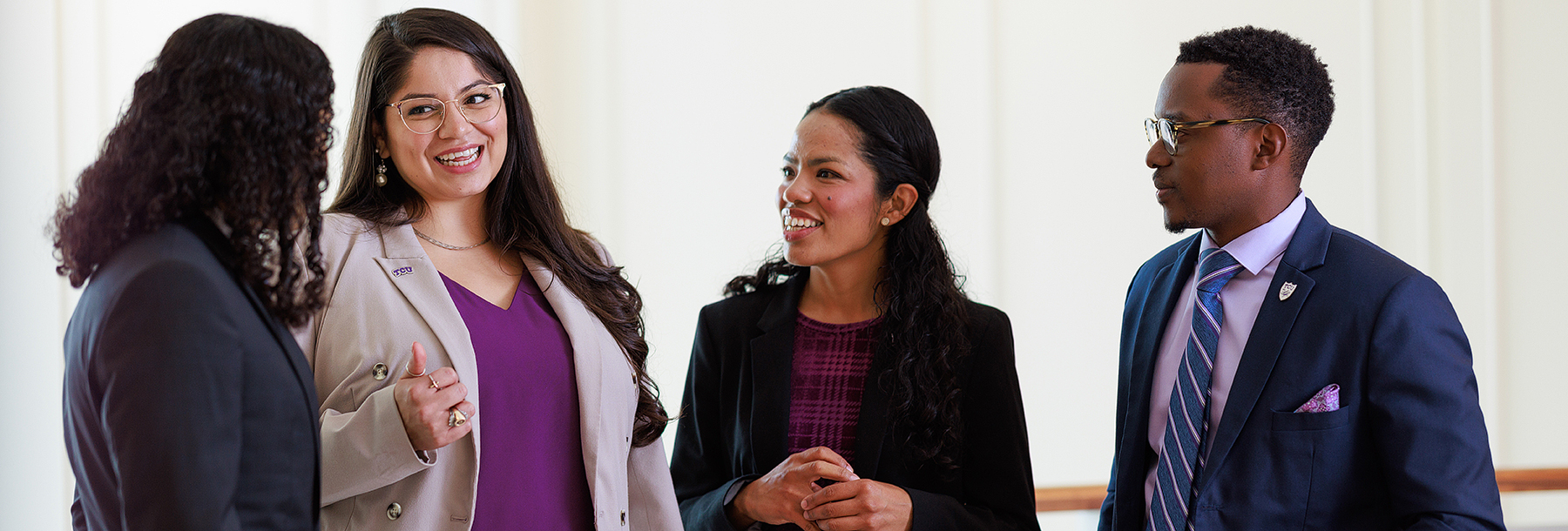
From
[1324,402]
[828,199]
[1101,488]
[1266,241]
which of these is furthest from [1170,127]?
[1101,488]

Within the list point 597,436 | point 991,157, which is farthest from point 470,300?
point 991,157

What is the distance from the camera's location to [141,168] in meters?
1.02

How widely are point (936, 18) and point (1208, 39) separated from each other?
145 cm

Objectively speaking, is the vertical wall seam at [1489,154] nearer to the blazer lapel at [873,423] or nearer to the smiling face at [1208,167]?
the smiling face at [1208,167]

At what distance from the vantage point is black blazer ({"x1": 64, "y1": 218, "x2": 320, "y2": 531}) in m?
0.94

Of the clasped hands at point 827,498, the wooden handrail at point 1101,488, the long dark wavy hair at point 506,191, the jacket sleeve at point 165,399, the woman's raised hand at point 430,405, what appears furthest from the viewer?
the wooden handrail at point 1101,488

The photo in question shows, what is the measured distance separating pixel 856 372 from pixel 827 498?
304mm

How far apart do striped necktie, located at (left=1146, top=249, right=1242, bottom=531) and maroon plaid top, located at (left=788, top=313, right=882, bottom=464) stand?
61 centimetres

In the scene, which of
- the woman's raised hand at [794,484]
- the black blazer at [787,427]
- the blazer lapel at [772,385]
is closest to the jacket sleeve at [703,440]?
the black blazer at [787,427]

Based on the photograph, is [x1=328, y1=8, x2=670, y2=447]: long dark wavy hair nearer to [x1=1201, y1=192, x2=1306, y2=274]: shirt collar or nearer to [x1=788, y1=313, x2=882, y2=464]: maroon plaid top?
[x1=788, y1=313, x2=882, y2=464]: maroon plaid top

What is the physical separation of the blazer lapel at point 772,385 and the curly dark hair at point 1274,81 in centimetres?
95

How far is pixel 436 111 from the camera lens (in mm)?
1700

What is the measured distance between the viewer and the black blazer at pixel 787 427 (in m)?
1.99

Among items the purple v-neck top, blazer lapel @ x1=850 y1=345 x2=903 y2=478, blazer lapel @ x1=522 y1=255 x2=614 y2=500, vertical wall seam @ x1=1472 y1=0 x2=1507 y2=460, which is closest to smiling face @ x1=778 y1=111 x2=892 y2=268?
blazer lapel @ x1=850 y1=345 x2=903 y2=478
